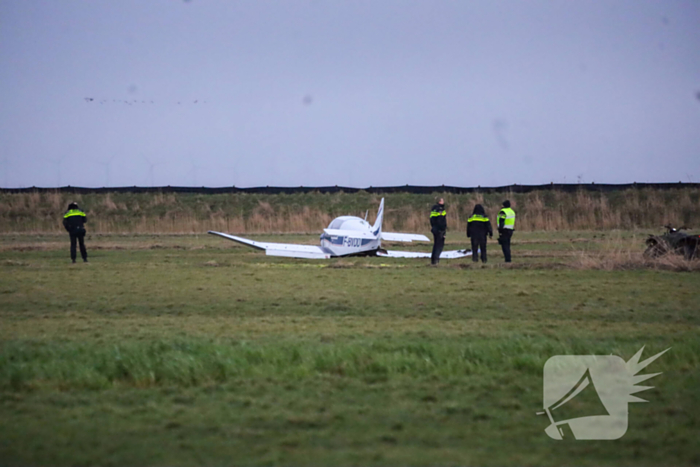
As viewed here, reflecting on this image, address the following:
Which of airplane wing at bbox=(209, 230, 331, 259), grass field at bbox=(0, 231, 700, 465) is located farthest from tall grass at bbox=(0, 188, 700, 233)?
grass field at bbox=(0, 231, 700, 465)

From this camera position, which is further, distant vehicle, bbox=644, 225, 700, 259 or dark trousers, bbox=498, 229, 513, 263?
dark trousers, bbox=498, 229, 513, 263

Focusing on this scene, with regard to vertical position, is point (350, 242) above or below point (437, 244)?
below

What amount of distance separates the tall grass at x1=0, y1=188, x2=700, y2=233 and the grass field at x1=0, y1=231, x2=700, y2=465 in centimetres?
3146

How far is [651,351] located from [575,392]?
6.41 feet

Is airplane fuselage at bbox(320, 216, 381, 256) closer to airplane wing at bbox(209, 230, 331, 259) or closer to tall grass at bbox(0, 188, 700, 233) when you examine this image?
airplane wing at bbox(209, 230, 331, 259)

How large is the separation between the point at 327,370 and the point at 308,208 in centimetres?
5312

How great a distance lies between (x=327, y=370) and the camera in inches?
268

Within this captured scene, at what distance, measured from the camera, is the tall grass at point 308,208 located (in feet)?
156

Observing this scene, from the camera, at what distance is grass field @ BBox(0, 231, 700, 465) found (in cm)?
446

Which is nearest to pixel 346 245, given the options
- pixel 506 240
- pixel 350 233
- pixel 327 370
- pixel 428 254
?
pixel 350 233

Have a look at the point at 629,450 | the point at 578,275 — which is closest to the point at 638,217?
the point at 578,275

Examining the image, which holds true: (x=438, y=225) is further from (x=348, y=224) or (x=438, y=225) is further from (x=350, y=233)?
Answer: (x=348, y=224)

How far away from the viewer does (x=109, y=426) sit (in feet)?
16.3

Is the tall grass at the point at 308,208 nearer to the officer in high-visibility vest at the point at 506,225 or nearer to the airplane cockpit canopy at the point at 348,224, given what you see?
the airplane cockpit canopy at the point at 348,224
